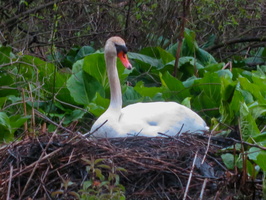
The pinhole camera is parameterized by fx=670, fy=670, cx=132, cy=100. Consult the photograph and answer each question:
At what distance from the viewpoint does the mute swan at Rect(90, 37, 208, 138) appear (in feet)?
18.4

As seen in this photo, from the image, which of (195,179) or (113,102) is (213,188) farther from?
(113,102)

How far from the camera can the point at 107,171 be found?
4.43 meters

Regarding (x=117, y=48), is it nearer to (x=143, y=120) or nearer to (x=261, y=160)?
(x=143, y=120)

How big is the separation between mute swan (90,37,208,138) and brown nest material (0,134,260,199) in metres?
0.73

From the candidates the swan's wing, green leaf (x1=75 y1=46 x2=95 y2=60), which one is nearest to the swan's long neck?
the swan's wing

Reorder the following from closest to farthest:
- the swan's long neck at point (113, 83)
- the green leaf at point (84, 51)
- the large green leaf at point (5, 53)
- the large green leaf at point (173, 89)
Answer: the swan's long neck at point (113, 83) → the large green leaf at point (173, 89) → the large green leaf at point (5, 53) → the green leaf at point (84, 51)

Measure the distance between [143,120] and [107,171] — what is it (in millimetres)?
1326

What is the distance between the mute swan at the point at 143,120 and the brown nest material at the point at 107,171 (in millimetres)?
725

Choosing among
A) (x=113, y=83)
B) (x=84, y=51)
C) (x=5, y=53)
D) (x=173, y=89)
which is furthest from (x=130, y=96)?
(x=84, y=51)

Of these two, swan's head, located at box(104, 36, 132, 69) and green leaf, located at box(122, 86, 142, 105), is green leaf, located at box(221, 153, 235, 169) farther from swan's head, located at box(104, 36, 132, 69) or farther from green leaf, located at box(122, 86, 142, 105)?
green leaf, located at box(122, 86, 142, 105)

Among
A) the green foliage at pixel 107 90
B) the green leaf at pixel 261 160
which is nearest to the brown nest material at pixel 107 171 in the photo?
the green leaf at pixel 261 160

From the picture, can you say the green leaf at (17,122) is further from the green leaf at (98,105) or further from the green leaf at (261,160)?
the green leaf at (261,160)

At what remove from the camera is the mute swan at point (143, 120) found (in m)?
5.62

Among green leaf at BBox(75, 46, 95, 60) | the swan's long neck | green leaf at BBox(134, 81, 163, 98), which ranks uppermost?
the swan's long neck
